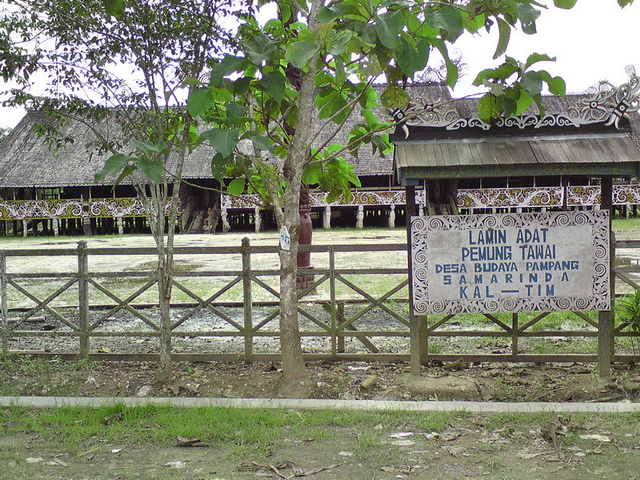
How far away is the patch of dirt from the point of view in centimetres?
523

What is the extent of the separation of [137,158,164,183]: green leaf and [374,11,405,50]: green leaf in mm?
1654

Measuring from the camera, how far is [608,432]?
4207mm

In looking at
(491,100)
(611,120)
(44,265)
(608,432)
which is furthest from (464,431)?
(44,265)

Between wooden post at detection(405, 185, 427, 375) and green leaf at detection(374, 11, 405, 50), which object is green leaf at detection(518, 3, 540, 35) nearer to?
green leaf at detection(374, 11, 405, 50)

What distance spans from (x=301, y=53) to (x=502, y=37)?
4.82 ft

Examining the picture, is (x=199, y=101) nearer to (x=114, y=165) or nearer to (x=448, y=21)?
(x=114, y=165)

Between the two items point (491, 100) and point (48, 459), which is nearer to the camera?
point (48, 459)

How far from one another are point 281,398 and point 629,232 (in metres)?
19.9

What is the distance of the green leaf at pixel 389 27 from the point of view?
12.3 ft

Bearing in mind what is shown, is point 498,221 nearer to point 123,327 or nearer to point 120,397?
point 120,397

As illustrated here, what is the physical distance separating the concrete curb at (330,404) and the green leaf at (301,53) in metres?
2.51

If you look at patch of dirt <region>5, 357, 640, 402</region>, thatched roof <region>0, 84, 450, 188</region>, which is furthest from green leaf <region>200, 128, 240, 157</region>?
thatched roof <region>0, 84, 450, 188</region>

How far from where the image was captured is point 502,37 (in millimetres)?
4391

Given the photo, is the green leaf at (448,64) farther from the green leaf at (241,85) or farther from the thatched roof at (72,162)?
the thatched roof at (72,162)
